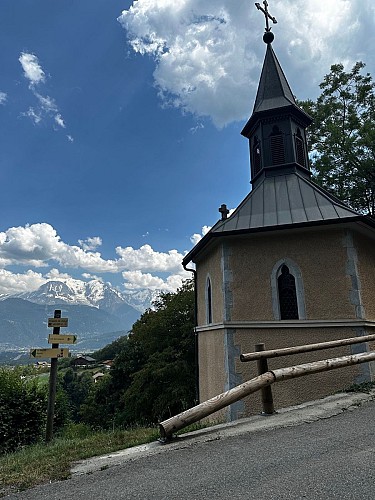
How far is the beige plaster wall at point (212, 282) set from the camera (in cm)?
995

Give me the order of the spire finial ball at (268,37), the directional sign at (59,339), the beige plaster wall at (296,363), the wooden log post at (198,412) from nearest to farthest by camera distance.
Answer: the wooden log post at (198,412)
the directional sign at (59,339)
the beige plaster wall at (296,363)
the spire finial ball at (268,37)

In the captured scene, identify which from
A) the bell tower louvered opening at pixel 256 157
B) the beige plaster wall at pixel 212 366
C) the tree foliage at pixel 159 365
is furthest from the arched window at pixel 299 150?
the tree foliage at pixel 159 365

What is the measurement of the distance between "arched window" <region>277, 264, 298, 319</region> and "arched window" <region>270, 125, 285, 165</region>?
487 centimetres

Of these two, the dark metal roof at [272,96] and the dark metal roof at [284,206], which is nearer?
the dark metal roof at [284,206]

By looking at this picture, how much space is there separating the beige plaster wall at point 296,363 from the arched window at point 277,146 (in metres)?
6.47

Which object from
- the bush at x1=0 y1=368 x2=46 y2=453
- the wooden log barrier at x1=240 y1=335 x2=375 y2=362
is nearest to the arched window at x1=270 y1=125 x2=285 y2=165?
the wooden log barrier at x1=240 y1=335 x2=375 y2=362

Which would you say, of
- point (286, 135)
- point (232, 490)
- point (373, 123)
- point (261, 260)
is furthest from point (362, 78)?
point (232, 490)

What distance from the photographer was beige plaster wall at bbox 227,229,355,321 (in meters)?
8.68

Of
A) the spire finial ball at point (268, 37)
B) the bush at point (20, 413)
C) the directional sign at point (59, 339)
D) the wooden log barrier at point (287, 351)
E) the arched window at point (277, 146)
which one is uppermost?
the spire finial ball at point (268, 37)

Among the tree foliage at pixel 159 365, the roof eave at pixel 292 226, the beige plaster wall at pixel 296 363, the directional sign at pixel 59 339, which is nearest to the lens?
the directional sign at pixel 59 339

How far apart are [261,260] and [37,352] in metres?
6.05

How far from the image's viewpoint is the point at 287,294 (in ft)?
30.1

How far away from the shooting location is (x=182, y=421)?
448 cm

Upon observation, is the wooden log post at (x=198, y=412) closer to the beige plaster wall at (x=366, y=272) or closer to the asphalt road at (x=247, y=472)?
the asphalt road at (x=247, y=472)
